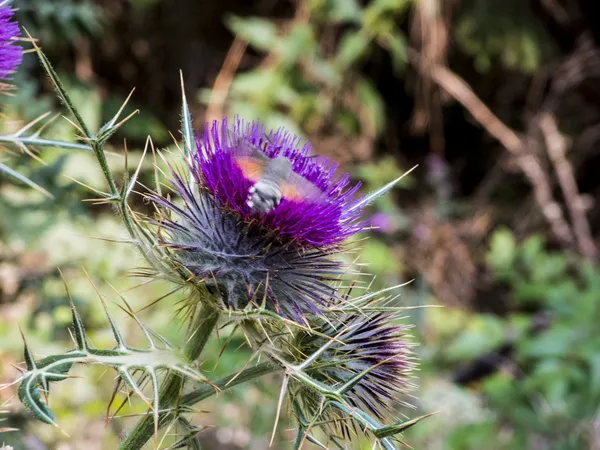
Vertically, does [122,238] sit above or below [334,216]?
below

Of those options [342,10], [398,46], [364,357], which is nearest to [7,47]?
[364,357]

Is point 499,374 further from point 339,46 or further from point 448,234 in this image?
point 339,46

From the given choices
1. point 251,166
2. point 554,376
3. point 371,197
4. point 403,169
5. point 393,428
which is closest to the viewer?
point 393,428

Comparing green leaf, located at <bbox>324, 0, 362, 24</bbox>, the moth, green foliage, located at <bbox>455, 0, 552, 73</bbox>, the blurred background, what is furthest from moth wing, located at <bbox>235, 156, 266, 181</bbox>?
green foliage, located at <bbox>455, 0, 552, 73</bbox>

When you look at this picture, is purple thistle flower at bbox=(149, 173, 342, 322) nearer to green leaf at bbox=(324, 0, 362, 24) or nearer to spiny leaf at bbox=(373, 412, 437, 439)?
spiny leaf at bbox=(373, 412, 437, 439)

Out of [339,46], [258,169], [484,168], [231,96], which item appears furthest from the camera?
[484,168]

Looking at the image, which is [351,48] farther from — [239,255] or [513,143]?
[239,255]

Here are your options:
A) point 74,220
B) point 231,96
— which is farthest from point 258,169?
point 231,96
